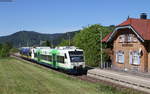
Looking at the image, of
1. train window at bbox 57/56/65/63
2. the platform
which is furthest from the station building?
train window at bbox 57/56/65/63

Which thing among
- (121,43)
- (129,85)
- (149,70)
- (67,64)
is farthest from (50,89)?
(121,43)

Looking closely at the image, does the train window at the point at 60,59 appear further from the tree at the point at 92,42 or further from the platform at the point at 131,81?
the tree at the point at 92,42

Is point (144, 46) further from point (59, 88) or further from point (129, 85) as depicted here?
point (59, 88)

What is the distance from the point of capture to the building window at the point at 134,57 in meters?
32.4

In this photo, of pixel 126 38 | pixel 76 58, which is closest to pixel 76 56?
pixel 76 58

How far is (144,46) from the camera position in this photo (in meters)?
31.3

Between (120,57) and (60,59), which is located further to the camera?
(120,57)

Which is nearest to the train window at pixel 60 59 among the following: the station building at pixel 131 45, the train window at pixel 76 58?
the train window at pixel 76 58

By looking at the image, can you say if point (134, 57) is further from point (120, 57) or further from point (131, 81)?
point (131, 81)

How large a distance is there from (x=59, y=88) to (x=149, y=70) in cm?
1564

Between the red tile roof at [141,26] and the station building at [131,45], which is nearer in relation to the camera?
the red tile roof at [141,26]

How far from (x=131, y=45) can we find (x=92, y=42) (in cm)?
855

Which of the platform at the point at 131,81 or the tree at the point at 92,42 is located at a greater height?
the tree at the point at 92,42

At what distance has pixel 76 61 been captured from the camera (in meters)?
29.3
